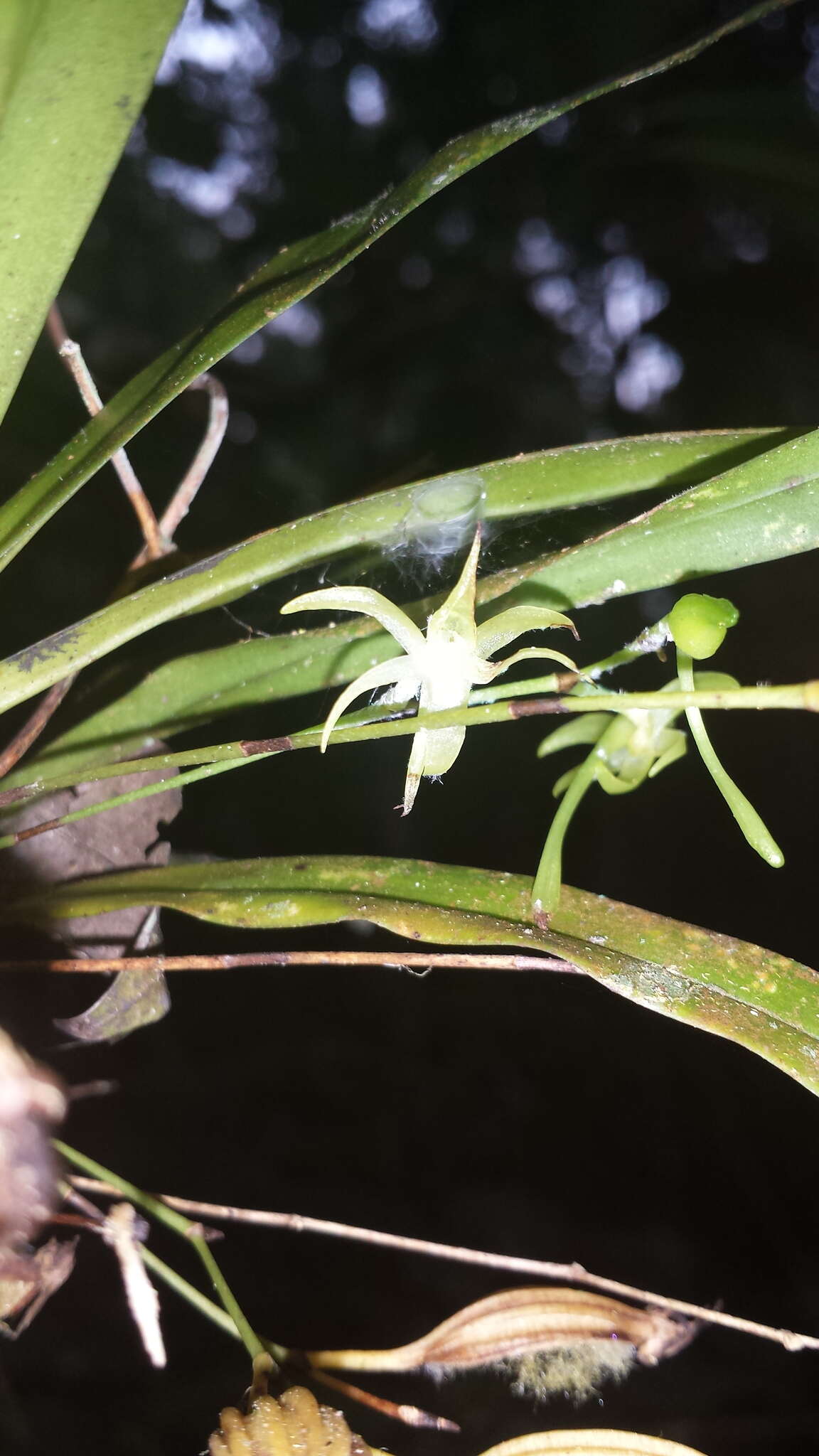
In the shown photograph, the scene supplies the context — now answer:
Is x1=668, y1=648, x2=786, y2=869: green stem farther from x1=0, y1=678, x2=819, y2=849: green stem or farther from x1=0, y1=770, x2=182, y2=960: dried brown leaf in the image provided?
x1=0, y1=770, x2=182, y2=960: dried brown leaf

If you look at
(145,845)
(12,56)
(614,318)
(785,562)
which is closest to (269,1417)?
(145,845)

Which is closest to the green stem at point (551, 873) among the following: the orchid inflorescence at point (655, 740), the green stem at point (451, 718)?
the orchid inflorescence at point (655, 740)

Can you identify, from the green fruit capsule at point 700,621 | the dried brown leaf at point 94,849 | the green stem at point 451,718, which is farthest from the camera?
the dried brown leaf at point 94,849

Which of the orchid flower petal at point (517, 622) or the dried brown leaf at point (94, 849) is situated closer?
the orchid flower petal at point (517, 622)

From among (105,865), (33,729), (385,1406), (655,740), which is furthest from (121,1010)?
(655,740)

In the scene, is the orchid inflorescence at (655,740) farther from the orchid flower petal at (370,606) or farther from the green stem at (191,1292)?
the green stem at (191,1292)

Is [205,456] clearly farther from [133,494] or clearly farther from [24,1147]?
[24,1147]

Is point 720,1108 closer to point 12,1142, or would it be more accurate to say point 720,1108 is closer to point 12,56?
point 12,1142
